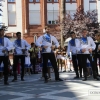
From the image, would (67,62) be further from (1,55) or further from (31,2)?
(31,2)

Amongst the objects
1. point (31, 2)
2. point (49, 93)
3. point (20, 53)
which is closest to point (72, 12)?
point (31, 2)

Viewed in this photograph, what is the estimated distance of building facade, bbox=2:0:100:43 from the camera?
143 ft

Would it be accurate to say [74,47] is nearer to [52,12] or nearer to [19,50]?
[19,50]

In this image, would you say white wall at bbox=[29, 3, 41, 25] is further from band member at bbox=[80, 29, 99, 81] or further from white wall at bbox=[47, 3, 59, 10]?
band member at bbox=[80, 29, 99, 81]

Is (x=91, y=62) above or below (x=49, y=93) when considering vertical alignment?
above

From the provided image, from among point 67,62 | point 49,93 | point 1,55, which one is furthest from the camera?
point 67,62

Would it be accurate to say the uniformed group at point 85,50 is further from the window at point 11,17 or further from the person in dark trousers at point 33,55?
the window at point 11,17

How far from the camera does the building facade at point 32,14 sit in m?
43.7

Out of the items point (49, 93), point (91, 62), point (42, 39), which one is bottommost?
point (49, 93)

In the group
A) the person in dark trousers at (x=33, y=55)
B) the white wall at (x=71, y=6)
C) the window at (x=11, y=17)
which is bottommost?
the person in dark trousers at (x=33, y=55)

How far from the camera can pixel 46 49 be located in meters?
11.6

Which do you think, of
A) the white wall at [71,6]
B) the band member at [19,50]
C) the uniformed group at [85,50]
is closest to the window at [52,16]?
the white wall at [71,6]

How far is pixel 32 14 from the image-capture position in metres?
43.9

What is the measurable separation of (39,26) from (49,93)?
36052 mm
